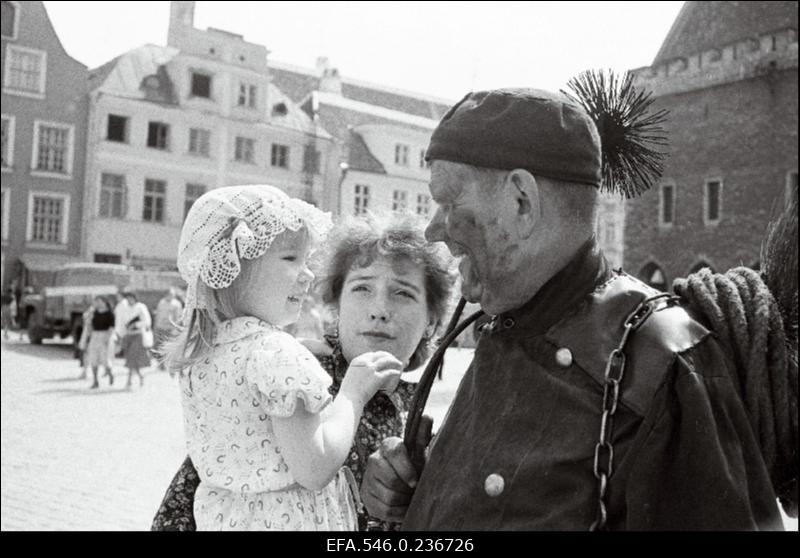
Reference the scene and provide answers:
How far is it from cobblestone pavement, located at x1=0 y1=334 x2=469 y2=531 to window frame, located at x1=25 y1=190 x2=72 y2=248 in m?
15.6

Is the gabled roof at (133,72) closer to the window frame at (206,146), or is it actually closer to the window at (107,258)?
the window frame at (206,146)

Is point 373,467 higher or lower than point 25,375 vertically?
higher

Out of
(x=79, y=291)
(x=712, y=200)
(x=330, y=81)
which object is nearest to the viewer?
(x=79, y=291)

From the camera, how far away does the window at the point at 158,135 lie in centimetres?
2852

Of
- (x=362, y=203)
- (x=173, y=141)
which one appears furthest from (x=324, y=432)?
(x=173, y=141)

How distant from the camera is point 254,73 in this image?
29.1m

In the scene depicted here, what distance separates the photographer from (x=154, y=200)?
94.7 feet

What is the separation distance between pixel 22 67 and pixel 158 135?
4676mm

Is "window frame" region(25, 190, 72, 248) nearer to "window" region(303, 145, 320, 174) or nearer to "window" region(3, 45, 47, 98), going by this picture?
"window" region(3, 45, 47, 98)

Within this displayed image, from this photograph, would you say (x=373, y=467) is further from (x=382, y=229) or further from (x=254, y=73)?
(x=254, y=73)

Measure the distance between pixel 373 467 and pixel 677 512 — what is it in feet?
1.91

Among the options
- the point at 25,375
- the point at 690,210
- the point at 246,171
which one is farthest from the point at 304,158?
the point at 25,375

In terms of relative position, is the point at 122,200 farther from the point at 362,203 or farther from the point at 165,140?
the point at 362,203

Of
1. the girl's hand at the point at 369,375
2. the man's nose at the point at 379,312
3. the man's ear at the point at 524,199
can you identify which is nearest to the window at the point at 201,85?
the man's nose at the point at 379,312
